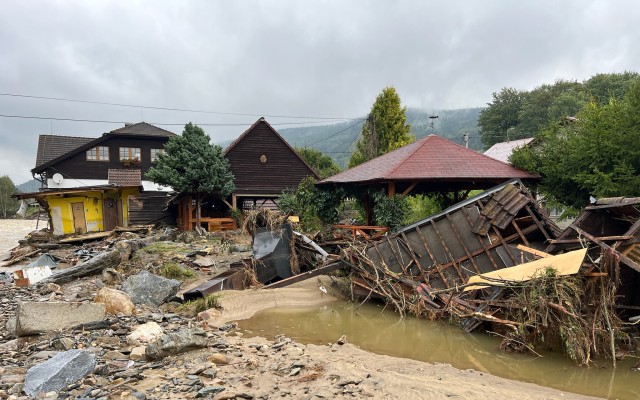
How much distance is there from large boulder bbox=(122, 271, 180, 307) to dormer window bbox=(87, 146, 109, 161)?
26.3 m

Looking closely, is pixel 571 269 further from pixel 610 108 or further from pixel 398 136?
pixel 398 136

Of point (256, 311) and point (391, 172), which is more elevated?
point (391, 172)

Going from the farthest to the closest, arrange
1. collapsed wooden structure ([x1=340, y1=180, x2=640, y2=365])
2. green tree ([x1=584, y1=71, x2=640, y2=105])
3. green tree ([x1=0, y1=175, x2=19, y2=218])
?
green tree ([x1=0, y1=175, x2=19, y2=218]), green tree ([x1=584, y1=71, x2=640, y2=105]), collapsed wooden structure ([x1=340, y1=180, x2=640, y2=365])

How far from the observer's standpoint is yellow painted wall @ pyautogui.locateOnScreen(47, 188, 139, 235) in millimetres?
22844

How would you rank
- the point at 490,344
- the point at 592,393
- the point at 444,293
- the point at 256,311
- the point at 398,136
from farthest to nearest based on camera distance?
the point at 398,136, the point at 256,311, the point at 444,293, the point at 490,344, the point at 592,393

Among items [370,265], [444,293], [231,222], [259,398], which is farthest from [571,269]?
[231,222]

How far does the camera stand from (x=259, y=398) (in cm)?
495

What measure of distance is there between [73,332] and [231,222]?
1737 cm

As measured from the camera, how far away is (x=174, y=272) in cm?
1247

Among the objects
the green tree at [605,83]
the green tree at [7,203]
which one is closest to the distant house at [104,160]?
the green tree at [7,203]

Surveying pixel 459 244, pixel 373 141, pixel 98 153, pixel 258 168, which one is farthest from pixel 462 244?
pixel 98 153

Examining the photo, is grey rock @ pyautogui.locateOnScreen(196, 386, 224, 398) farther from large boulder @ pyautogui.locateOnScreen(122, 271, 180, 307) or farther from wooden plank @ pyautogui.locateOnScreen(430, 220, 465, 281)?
wooden plank @ pyautogui.locateOnScreen(430, 220, 465, 281)

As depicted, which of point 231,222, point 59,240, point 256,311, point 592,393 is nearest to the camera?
point 592,393

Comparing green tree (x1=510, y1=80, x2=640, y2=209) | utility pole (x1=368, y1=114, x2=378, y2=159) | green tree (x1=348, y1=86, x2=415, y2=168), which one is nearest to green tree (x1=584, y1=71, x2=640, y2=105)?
green tree (x1=348, y1=86, x2=415, y2=168)
